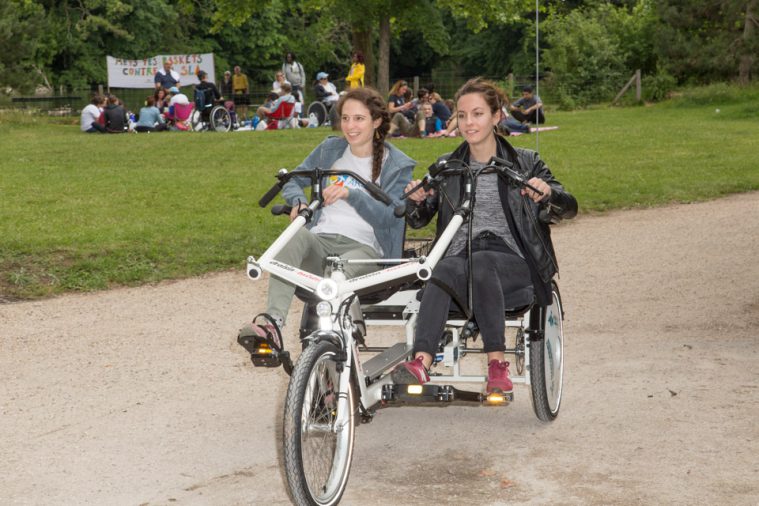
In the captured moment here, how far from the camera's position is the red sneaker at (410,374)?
16.0 feet

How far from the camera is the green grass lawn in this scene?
33.4ft

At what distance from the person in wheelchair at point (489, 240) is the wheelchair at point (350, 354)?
9 centimetres

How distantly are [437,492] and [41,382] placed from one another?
285cm

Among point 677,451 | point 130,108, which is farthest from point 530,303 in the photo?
point 130,108

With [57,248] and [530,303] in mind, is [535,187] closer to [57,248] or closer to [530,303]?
[530,303]

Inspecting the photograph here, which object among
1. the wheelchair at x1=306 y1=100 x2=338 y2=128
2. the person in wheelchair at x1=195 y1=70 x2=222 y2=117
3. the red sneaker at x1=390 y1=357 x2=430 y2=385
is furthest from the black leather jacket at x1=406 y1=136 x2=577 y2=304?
the wheelchair at x1=306 y1=100 x2=338 y2=128

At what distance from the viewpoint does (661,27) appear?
4162 cm

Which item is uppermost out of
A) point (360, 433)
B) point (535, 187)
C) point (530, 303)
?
point (535, 187)

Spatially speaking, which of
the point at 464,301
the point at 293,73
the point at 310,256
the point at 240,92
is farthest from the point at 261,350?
the point at 240,92

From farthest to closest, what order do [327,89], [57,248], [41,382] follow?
[327,89], [57,248], [41,382]

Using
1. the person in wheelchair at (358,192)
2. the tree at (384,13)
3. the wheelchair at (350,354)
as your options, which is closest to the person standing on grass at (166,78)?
the tree at (384,13)

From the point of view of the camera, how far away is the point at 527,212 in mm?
5320

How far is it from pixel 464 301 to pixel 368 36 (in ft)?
106

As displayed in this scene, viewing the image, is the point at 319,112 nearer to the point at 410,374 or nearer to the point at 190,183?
Result: the point at 190,183
